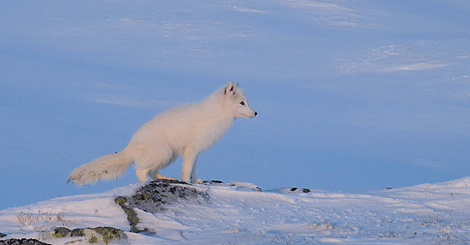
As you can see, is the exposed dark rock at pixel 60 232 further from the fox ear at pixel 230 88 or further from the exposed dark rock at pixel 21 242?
the fox ear at pixel 230 88

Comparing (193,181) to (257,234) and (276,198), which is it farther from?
(257,234)

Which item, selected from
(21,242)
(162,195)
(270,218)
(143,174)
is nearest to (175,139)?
(143,174)

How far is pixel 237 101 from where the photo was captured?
9.12 m

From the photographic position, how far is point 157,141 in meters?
8.46

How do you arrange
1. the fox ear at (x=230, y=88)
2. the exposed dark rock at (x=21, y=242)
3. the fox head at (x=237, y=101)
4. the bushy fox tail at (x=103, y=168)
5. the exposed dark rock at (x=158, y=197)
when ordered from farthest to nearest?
the fox head at (x=237, y=101), the fox ear at (x=230, y=88), the bushy fox tail at (x=103, y=168), the exposed dark rock at (x=158, y=197), the exposed dark rock at (x=21, y=242)

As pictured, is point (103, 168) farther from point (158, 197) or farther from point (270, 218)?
point (270, 218)

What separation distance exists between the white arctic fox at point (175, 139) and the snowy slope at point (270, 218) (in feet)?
2.21

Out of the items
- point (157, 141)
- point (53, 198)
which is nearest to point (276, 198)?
point (157, 141)

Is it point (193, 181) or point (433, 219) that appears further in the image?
point (193, 181)

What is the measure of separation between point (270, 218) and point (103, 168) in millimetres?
2895

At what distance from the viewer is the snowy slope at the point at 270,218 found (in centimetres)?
608

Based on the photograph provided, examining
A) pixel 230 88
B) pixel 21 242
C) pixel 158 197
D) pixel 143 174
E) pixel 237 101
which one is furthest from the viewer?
pixel 237 101

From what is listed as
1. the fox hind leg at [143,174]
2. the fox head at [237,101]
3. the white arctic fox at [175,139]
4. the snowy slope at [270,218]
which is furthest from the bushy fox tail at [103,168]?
the fox head at [237,101]

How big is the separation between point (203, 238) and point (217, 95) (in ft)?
11.0
